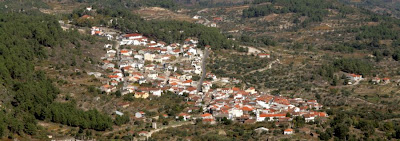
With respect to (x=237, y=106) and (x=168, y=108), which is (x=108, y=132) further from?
(x=237, y=106)

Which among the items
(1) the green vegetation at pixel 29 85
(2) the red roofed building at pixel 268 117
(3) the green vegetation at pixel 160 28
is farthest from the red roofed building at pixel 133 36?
(2) the red roofed building at pixel 268 117

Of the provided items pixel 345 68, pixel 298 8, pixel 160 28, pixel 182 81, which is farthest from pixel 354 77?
pixel 298 8

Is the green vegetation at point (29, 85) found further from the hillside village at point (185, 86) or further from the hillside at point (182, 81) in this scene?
the hillside village at point (185, 86)

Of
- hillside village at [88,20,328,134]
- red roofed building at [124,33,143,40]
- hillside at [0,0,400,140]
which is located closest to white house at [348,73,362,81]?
hillside at [0,0,400,140]

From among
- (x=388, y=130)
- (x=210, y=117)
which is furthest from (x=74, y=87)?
(x=388, y=130)

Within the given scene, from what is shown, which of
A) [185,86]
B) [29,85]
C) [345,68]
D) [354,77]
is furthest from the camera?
[345,68]

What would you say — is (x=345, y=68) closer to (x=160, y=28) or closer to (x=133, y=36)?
(x=133, y=36)

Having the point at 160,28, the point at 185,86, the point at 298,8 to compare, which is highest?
the point at 185,86

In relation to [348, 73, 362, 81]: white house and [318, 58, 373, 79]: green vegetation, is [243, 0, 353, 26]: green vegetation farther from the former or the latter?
[348, 73, 362, 81]: white house

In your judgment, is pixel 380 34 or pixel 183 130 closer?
pixel 183 130
